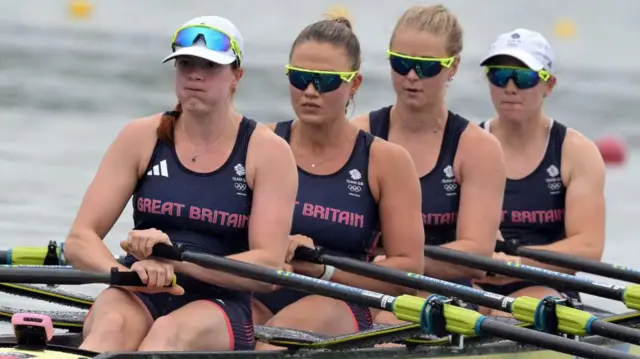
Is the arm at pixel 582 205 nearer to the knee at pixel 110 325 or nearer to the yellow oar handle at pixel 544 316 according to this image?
the yellow oar handle at pixel 544 316

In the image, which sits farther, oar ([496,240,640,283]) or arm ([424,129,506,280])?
oar ([496,240,640,283])

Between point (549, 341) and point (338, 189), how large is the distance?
1201 mm

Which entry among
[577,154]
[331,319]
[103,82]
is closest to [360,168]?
[331,319]

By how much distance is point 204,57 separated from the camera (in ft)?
17.9

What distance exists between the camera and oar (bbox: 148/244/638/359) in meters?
5.40

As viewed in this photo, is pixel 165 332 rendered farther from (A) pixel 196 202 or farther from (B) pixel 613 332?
(B) pixel 613 332

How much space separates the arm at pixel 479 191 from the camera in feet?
22.3

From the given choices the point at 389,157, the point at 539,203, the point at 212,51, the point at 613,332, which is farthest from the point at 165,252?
the point at 539,203

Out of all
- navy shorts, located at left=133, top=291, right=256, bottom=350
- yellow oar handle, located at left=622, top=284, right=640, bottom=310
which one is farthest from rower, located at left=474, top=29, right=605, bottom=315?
navy shorts, located at left=133, top=291, right=256, bottom=350

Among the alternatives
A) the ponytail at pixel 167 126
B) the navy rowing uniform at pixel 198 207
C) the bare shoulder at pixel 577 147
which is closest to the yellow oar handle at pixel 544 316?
the navy rowing uniform at pixel 198 207

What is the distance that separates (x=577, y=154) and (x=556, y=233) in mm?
399

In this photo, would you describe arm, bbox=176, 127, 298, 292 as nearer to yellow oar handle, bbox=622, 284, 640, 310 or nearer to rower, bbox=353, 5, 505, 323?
rower, bbox=353, 5, 505, 323

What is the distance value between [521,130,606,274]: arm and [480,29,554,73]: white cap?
0.41 m

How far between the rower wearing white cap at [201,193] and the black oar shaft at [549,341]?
0.82 metres
